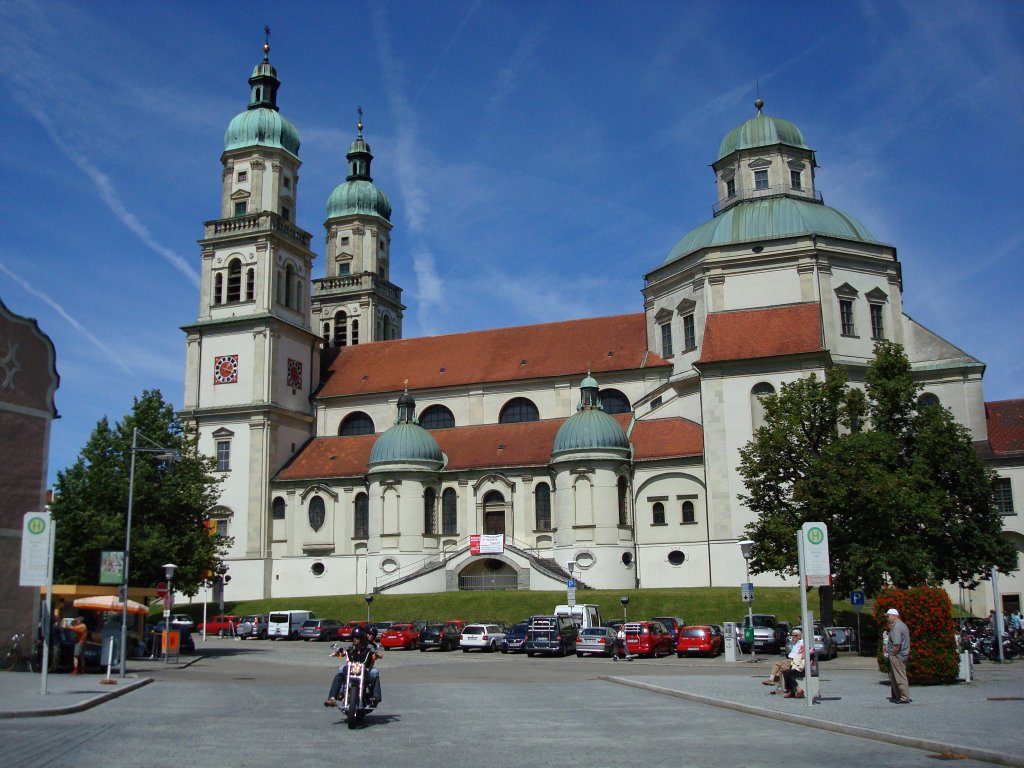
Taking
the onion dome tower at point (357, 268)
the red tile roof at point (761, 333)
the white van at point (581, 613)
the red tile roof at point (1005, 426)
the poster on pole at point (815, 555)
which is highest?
the onion dome tower at point (357, 268)

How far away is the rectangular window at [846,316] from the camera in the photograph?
55.8 m

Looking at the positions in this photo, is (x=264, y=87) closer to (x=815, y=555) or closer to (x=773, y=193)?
(x=773, y=193)

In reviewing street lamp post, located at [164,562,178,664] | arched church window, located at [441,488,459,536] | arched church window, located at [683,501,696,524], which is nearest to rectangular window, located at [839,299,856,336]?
arched church window, located at [683,501,696,524]

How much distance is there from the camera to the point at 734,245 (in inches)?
2231

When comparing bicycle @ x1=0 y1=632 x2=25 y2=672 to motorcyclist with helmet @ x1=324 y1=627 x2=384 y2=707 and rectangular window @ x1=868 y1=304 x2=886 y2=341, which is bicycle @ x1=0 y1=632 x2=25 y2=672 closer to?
motorcyclist with helmet @ x1=324 y1=627 x2=384 y2=707

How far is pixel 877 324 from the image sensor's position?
186 ft

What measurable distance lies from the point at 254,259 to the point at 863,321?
126 feet

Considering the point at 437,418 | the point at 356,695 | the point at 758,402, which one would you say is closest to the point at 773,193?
the point at 758,402

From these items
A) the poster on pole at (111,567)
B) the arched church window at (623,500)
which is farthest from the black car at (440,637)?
the poster on pole at (111,567)

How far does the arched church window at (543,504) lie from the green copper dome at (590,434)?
2.32 metres

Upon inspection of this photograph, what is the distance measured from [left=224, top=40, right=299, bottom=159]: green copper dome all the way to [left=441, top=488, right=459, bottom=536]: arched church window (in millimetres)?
26622

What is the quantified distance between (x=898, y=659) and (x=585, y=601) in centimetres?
3073

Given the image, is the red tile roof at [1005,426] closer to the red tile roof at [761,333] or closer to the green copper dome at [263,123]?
the red tile roof at [761,333]

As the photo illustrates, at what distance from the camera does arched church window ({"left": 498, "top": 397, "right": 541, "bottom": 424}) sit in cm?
6450
